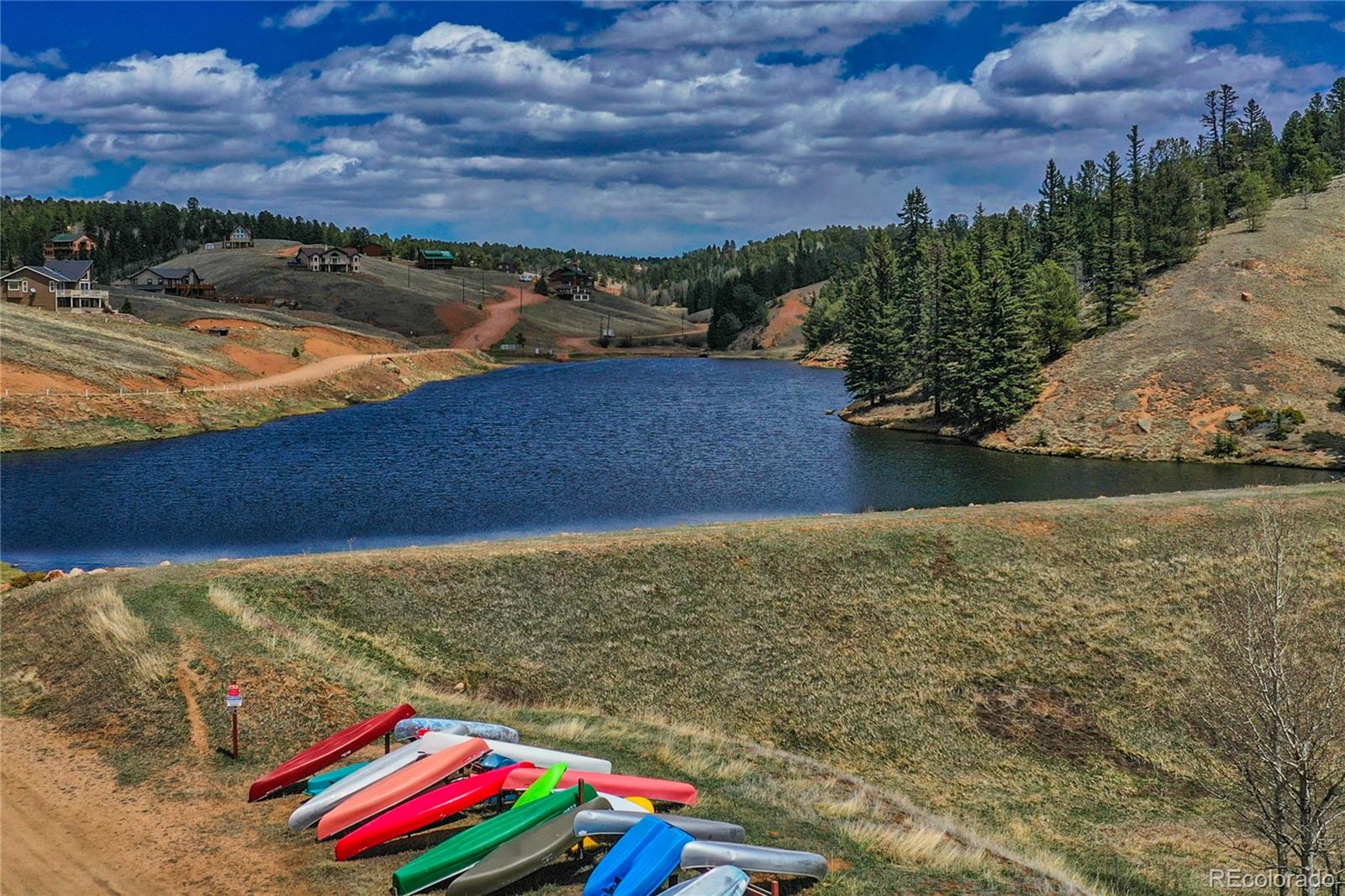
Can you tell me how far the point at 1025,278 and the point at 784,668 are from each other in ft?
248

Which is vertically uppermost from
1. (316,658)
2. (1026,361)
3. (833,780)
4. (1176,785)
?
(1026,361)

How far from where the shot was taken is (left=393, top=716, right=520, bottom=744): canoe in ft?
67.6

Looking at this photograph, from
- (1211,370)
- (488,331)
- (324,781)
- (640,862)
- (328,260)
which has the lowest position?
(324,781)

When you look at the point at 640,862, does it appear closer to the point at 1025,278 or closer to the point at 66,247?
the point at 1025,278

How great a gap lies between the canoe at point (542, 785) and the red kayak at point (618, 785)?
105 millimetres

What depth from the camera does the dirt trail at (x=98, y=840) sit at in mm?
15672

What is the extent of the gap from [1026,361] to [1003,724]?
201 feet

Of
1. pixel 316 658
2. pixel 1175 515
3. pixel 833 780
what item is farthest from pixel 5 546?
pixel 1175 515

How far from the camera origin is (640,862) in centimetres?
1480

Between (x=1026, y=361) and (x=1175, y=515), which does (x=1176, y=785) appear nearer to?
(x=1175, y=515)

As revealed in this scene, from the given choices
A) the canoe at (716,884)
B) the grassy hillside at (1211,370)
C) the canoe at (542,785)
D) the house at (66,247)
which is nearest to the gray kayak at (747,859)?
the canoe at (716,884)

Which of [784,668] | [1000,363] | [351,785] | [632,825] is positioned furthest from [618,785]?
[1000,363]

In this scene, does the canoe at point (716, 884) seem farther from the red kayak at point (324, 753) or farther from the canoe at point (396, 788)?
the red kayak at point (324, 753)

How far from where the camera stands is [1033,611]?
1375 inches
